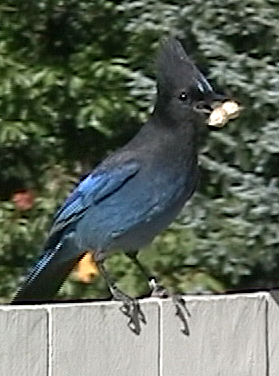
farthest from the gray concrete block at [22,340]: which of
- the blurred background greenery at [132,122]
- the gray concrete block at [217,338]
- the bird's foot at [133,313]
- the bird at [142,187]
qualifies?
the blurred background greenery at [132,122]

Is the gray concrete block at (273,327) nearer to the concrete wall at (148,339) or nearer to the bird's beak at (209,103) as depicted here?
the concrete wall at (148,339)

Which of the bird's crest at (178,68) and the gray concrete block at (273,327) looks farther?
the bird's crest at (178,68)

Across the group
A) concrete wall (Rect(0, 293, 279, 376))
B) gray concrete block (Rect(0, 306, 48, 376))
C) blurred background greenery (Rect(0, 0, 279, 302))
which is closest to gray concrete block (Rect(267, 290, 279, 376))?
concrete wall (Rect(0, 293, 279, 376))

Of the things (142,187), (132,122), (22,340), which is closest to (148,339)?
(22,340)

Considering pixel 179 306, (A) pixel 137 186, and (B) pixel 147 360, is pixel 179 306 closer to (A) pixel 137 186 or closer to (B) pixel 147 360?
(B) pixel 147 360

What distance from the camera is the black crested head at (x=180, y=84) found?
271 centimetres

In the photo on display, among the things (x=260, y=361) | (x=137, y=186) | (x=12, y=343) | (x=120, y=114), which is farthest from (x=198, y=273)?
(x=12, y=343)

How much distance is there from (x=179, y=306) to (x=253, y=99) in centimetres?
158

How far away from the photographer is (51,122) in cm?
425

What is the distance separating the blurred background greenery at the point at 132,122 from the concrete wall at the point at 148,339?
53.6 inches

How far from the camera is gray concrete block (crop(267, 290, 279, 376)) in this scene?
2.49 m

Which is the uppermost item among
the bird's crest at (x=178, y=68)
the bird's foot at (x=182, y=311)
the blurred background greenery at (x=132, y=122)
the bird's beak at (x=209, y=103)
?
the bird's crest at (x=178, y=68)

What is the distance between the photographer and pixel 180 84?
2.73 metres

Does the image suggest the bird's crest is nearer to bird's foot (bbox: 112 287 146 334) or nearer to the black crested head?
the black crested head
